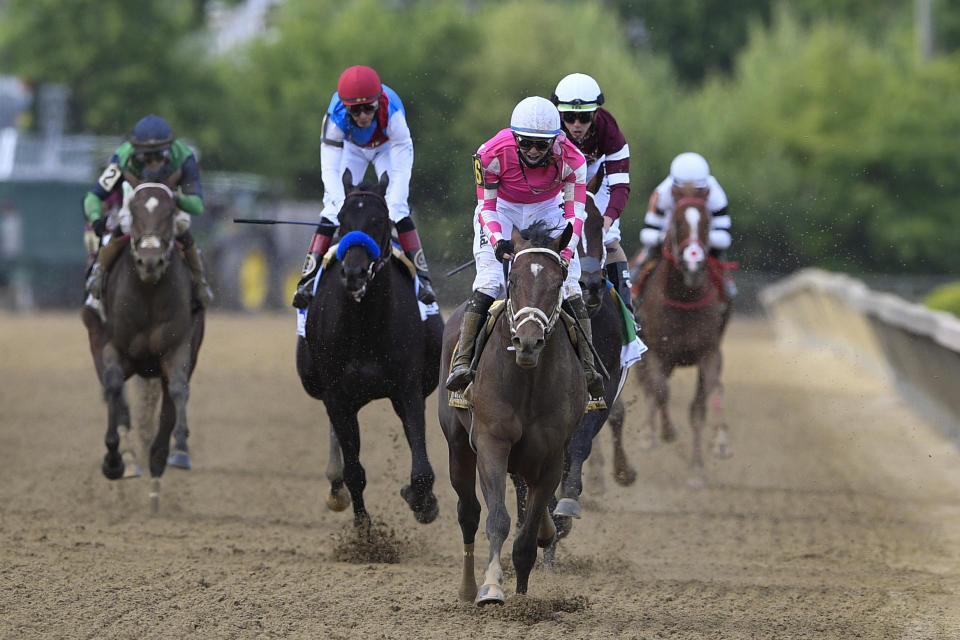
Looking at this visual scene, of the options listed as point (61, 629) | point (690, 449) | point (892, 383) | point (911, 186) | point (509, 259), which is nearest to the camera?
point (61, 629)

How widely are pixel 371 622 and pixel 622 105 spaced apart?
29.0 metres

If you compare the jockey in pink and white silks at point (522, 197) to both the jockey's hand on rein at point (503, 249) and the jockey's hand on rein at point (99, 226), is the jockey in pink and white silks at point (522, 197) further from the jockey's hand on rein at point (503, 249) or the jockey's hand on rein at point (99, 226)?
the jockey's hand on rein at point (99, 226)

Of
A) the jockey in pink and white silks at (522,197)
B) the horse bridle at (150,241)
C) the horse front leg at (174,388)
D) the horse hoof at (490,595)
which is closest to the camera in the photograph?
the horse hoof at (490,595)

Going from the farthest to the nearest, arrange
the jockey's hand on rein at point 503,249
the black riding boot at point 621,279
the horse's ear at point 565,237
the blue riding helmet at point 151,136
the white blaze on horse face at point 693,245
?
the white blaze on horse face at point 693,245 < the blue riding helmet at point 151,136 < the black riding boot at point 621,279 < the horse's ear at point 565,237 < the jockey's hand on rein at point 503,249

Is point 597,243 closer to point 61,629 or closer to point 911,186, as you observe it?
point 61,629

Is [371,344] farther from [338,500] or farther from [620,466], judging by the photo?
[620,466]

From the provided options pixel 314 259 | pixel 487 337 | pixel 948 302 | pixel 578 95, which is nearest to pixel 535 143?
pixel 487 337

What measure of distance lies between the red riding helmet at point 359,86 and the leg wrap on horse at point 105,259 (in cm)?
236

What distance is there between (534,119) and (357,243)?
1.34 meters

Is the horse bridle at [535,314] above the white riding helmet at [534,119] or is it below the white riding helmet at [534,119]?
below

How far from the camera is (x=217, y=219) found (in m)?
27.7

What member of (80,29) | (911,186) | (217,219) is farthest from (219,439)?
(911,186)

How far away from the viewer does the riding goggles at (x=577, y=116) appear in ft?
28.9

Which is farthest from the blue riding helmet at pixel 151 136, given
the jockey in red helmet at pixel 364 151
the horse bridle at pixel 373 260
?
the horse bridle at pixel 373 260
